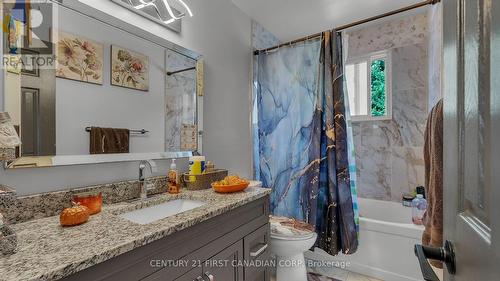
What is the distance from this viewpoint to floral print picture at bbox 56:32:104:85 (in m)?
1.13

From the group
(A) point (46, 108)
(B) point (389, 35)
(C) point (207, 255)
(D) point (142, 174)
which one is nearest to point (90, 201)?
(D) point (142, 174)

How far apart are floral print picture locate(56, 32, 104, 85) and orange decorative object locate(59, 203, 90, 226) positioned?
638 mm

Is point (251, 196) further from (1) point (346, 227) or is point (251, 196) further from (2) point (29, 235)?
(1) point (346, 227)

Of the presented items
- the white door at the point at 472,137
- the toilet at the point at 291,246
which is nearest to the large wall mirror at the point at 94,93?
the toilet at the point at 291,246

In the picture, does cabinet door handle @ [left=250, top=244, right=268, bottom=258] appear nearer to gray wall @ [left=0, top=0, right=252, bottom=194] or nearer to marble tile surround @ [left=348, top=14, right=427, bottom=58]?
gray wall @ [left=0, top=0, right=252, bottom=194]

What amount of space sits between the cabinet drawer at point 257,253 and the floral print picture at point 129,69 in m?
1.10

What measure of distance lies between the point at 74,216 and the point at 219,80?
1.49 meters

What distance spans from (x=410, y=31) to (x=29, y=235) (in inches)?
134

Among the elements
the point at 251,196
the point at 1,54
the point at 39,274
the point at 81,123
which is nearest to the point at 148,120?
the point at 81,123

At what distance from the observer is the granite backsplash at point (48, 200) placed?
0.86m

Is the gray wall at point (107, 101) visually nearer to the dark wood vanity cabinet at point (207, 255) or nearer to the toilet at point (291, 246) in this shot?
the dark wood vanity cabinet at point (207, 255)

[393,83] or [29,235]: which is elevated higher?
[393,83]

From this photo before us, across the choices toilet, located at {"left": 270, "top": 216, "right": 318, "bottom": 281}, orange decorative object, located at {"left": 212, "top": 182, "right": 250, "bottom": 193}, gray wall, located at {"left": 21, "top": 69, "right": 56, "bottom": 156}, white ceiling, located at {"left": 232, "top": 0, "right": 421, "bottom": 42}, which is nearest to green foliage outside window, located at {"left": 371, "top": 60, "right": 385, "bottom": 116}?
white ceiling, located at {"left": 232, "top": 0, "right": 421, "bottom": 42}

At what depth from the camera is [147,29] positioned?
5.01 feet
